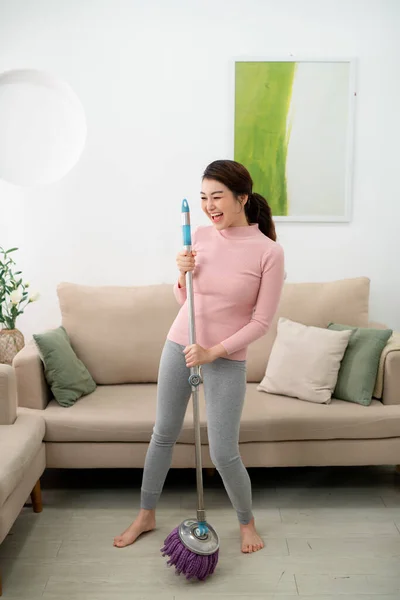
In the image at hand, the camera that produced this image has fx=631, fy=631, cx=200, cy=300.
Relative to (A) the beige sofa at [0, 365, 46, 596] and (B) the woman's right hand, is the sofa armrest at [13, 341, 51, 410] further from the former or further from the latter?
(B) the woman's right hand

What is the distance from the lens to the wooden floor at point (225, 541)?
2.03 m

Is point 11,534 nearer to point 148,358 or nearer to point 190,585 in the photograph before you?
point 190,585

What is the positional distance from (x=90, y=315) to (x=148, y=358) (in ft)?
1.15

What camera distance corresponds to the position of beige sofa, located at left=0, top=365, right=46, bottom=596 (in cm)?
204

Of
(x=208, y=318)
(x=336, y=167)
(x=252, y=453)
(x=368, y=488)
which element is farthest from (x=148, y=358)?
(x=336, y=167)

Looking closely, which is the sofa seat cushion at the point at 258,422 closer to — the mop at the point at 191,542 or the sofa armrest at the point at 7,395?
the sofa armrest at the point at 7,395

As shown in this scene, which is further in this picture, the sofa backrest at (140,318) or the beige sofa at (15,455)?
the sofa backrest at (140,318)

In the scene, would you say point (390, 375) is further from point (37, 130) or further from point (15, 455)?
point (37, 130)

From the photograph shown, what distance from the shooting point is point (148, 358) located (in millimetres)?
3008

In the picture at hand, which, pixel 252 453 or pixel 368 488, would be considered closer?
pixel 252 453

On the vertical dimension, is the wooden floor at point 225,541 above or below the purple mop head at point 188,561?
below

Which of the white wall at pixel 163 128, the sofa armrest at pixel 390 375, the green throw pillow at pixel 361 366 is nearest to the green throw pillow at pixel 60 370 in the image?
the white wall at pixel 163 128

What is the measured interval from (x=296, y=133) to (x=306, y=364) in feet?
4.13

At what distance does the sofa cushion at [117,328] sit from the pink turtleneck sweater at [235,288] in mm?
868
